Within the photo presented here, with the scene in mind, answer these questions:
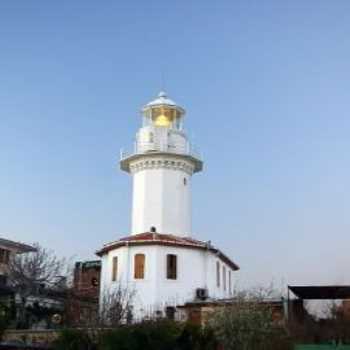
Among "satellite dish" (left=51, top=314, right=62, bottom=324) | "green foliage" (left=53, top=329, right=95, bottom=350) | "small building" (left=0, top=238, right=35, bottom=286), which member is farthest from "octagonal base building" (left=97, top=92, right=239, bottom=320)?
"green foliage" (left=53, top=329, right=95, bottom=350)

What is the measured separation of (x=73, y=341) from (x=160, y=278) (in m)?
18.0

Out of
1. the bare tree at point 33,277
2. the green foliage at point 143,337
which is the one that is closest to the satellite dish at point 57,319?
the bare tree at point 33,277

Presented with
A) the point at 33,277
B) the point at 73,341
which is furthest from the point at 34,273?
the point at 73,341

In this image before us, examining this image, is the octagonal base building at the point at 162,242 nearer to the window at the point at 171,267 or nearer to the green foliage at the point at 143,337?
the window at the point at 171,267

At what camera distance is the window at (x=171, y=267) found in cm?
3956

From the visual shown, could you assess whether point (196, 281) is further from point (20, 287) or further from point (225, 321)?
point (225, 321)

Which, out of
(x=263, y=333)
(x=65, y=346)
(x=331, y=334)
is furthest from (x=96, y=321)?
(x=331, y=334)

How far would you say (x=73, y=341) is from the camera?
69.9 ft

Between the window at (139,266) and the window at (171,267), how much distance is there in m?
1.57

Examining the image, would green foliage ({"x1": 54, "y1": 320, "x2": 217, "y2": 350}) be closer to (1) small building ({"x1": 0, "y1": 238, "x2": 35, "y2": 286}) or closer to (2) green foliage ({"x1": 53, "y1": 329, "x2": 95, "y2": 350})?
(2) green foliage ({"x1": 53, "y1": 329, "x2": 95, "y2": 350})

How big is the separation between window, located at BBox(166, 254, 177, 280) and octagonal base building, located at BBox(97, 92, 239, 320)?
0.07 meters

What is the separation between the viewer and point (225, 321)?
24.3 metres

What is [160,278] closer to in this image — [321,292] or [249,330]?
[321,292]

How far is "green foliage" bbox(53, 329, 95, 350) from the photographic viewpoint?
2128 cm
